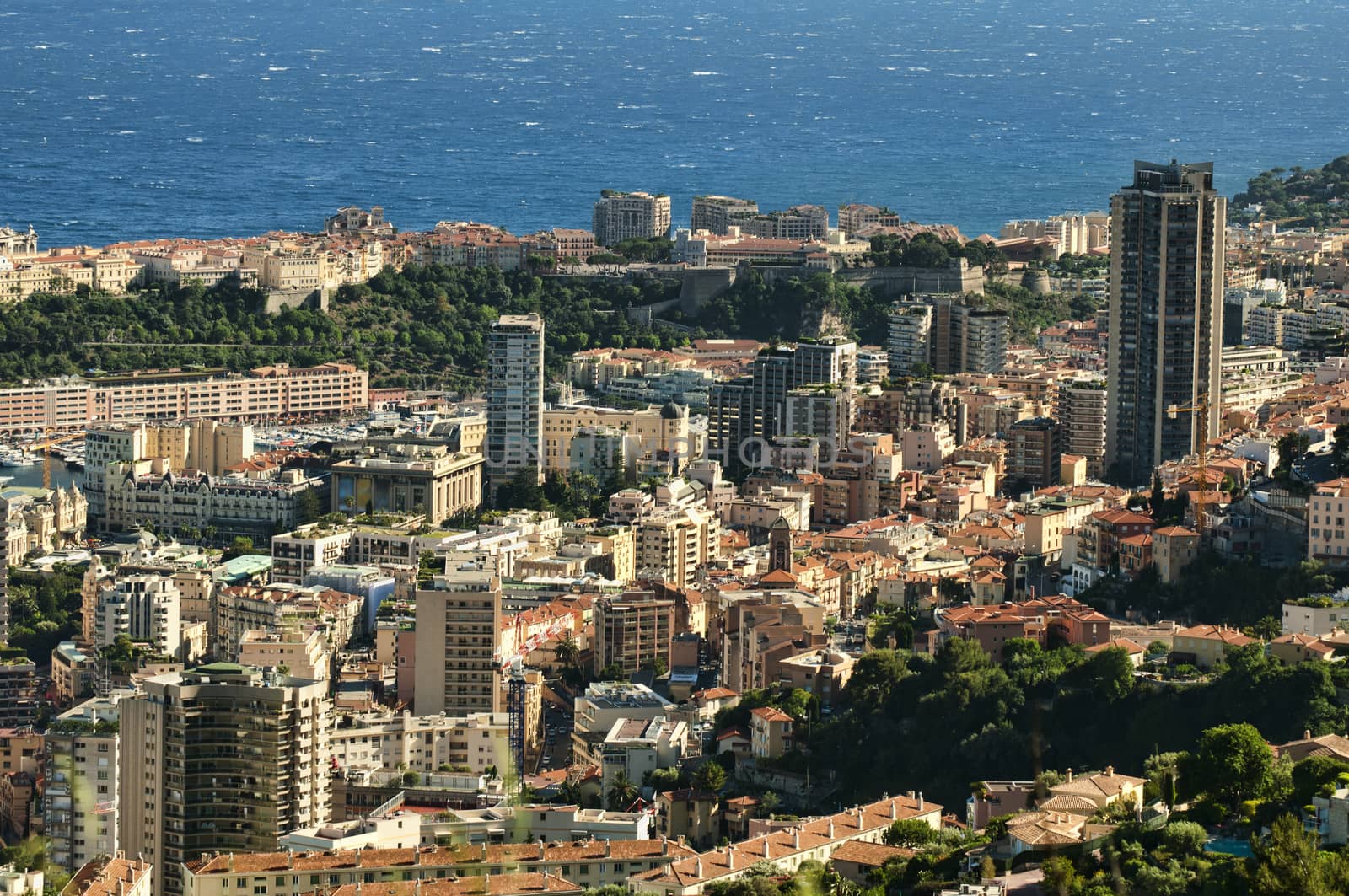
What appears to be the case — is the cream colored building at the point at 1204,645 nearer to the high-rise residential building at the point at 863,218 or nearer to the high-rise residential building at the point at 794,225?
the high-rise residential building at the point at 794,225

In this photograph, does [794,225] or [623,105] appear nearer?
[794,225]

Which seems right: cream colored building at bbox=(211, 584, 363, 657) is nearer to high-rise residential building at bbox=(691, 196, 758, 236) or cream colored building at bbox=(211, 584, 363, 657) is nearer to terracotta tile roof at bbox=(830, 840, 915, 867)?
terracotta tile roof at bbox=(830, 840, 915, 867)

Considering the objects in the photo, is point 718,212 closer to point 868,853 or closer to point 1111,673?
point 1111,673

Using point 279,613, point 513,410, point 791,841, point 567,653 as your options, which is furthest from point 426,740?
point 513,410

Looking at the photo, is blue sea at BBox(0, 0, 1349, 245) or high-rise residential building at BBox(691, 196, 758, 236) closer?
high-rise residential building at BBox(691, 196, 758, 236)

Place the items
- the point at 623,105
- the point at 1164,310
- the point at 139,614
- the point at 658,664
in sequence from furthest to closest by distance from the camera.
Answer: the point at 623,105 → the point at 1164,310 → the point at 139,614 → the point at 658,664

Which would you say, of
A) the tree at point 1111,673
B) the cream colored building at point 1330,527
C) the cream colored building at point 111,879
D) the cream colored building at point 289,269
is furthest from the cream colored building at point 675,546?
the cream colored building at point 289,269

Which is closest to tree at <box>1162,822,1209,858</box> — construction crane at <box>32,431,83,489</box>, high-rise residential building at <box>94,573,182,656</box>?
high-rise residential building at <box>94,573,182,656</box>
